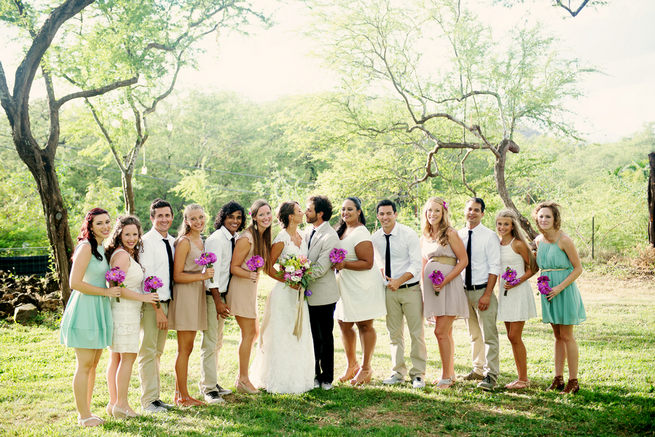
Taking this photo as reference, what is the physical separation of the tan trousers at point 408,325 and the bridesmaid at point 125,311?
2.83 meters

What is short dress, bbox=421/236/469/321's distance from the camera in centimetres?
624

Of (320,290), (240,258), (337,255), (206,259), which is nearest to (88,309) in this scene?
(206,259)

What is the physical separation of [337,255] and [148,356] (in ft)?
7.33

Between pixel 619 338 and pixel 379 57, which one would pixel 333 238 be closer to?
pixel 619 338

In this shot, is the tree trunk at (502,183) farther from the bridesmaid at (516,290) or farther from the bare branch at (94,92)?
the bridesmaid at (516,290)

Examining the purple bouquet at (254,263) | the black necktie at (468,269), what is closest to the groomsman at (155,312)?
the purple bouquet at (254,263)

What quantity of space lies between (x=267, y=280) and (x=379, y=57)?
9523 millimetres

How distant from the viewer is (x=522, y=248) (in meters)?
6.17

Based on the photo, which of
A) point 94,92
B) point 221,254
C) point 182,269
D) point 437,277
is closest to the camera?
point 182,269

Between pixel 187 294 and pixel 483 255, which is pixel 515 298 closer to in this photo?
pixel 483 255

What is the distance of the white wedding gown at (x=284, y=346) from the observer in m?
6.04

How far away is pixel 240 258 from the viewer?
19.3ft

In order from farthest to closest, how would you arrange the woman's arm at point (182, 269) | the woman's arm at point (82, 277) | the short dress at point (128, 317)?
1. the woman's arm at point (182, 269)
2. the short dress at point (128, 317)
3. the woman's arm at point (82, 277)

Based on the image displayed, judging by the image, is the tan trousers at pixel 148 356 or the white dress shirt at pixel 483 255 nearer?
the tan trousers at pixel 148 356
